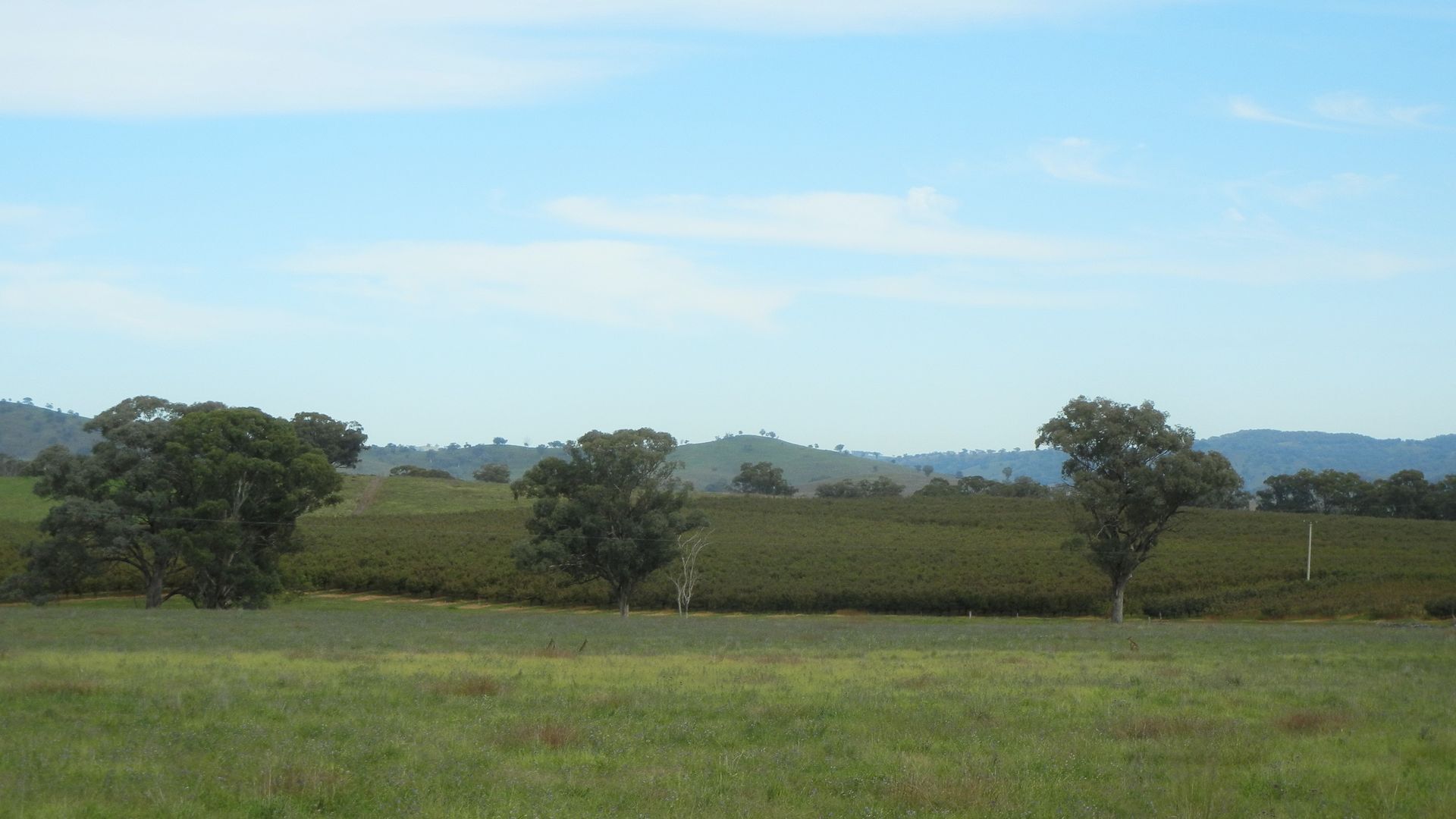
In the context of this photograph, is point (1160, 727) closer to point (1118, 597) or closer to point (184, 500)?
point (1118, 597)

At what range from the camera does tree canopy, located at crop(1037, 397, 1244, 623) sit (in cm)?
5853

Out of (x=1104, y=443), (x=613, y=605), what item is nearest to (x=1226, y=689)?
(x=1104, y=443)

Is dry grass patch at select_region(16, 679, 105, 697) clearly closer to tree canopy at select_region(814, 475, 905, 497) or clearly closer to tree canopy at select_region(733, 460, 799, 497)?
tree canopy at select_region(814, 475, 905, 497)

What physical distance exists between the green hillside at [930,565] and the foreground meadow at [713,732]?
142 ft

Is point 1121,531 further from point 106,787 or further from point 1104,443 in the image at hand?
point 106,787

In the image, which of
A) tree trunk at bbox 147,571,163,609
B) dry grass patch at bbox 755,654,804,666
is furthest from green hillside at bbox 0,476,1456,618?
dry grass patch at bbox 755,654,804,666

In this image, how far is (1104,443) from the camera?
6000 cm

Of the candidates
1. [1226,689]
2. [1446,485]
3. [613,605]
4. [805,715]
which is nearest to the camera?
[805,715]

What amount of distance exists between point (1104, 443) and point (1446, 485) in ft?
332

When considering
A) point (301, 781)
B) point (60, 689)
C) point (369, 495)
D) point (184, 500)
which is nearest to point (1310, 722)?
point (301, 781)

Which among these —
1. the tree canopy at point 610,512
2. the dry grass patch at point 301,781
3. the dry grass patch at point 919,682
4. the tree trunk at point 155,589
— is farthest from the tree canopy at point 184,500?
the dry grass patch at point 301,781

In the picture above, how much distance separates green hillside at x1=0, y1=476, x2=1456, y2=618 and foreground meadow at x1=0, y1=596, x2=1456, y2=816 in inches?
1702

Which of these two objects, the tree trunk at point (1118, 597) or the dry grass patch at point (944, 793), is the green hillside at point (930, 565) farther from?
the dry grass patch at point (944, 793)

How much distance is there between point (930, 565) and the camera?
8519 cm
